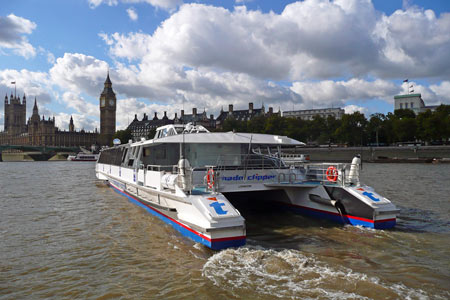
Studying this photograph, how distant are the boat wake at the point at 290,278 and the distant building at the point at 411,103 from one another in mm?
144043

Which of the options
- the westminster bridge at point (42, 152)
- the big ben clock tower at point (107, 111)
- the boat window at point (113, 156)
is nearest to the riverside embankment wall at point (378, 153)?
the boat window at point (113, 156)

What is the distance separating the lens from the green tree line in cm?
6815

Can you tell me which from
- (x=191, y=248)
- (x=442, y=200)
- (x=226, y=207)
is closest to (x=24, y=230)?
(x=191, y=248)

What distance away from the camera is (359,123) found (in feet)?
265

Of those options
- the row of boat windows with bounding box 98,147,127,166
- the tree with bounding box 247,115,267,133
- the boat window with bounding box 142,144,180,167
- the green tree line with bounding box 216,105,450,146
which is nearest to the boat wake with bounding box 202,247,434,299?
the boat window with bounding box 142,144,180,167

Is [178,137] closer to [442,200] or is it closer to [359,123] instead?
[442,200]

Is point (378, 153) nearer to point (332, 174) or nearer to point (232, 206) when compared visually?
point (332, 174)

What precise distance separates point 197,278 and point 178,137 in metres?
5.13

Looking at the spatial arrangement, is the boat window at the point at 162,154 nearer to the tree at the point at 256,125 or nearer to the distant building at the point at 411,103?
the tree at the point at 256,125

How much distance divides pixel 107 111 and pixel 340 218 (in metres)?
176

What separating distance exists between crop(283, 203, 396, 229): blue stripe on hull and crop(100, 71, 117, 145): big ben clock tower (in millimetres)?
166599

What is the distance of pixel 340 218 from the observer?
10.4 m

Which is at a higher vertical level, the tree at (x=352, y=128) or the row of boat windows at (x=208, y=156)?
the tree at (x=352, y=128)

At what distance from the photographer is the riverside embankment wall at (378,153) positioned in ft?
201
